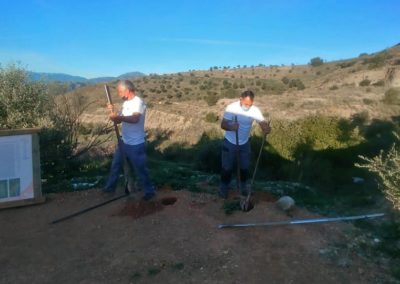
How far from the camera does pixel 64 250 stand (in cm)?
557

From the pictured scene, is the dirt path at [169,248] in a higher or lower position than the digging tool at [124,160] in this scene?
lower

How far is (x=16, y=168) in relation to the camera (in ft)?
23.2

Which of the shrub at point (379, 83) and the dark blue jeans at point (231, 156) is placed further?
the shrub at point (379, 83)

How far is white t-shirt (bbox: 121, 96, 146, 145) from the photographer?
6.66 metres

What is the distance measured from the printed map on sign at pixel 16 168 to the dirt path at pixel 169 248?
29cm

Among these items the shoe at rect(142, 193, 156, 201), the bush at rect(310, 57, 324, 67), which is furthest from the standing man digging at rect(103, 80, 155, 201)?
Result: the bush at rect(310, 57, 324, 67)

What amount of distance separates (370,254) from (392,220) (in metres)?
1.40

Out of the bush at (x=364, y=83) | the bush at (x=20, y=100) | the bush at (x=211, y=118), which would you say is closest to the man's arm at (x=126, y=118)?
the bush at (x=20, y=100)

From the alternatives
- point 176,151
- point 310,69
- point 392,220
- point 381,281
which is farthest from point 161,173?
point 310,69

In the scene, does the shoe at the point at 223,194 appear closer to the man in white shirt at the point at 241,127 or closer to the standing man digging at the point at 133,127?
the man in white shirt at the point at 241,127

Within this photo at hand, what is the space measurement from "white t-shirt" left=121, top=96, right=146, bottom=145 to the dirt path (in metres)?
0.97

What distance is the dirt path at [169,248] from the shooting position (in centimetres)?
488

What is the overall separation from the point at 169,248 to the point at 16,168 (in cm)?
311

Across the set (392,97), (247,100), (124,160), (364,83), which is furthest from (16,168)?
(364,83)
